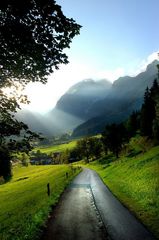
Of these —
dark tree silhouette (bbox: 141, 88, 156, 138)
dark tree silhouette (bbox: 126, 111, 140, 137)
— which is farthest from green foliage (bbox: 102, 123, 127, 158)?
dark tree silhouette (bbox: 141, 88, 156, 138)

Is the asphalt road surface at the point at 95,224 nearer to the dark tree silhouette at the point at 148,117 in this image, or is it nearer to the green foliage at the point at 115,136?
the dark tree silhouette at the point at 148,117

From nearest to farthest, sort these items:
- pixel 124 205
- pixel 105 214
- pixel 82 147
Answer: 1. pixel 105 214
2. pixel 124 205
3. pixel 82 147

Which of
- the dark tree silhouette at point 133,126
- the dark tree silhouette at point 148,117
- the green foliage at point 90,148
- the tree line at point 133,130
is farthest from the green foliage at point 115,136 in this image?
the green foliage at point 90,148

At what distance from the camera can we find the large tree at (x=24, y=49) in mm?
13688

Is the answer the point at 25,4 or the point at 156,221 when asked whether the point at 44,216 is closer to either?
the point at 156,221

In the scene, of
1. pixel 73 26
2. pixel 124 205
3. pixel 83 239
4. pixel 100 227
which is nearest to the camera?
pixel 73 26

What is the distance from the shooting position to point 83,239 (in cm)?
1573

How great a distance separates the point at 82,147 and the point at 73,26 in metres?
160

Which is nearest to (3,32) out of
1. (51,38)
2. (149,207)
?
(51,38)

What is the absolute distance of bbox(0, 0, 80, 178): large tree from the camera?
13.7 m

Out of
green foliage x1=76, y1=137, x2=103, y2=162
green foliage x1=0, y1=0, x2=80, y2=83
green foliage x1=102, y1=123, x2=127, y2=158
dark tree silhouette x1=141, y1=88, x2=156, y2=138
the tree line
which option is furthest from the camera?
green foliage x1=76, y1=137, x2=103, y2=162

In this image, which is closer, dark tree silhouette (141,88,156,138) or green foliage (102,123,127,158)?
dark tree silhouette (141,88,156,138)

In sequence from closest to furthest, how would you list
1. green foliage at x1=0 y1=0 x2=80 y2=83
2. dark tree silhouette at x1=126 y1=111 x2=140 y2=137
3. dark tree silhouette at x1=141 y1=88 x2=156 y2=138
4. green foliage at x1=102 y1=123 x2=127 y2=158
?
1. green foliage at x1=0 y1=0 x2=80 y2=83
2. dark tree silhouette at x1=141 y1=88 x2=156 y2=138
3. green foliage at x1=102 y1=123 x2=127 y2=158
4. dark tree silhouette at x1=126 y1=111 x2=140 y2=137

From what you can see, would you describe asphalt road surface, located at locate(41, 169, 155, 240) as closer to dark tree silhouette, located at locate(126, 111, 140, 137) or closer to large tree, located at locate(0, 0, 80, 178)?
large tree, located at locate(0, 0, 80, 178)
